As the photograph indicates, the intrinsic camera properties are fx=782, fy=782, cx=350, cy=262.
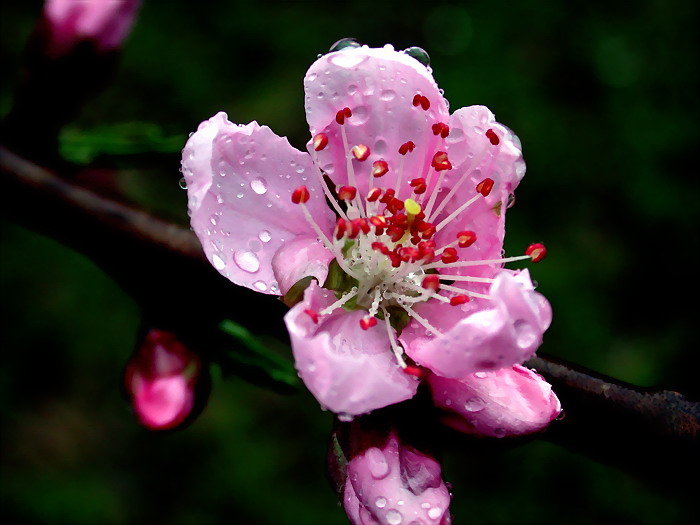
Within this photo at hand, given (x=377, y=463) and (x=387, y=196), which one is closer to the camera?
(x=377, y=463)

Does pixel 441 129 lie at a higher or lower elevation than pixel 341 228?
higher

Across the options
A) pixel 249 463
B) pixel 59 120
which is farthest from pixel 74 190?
pixel 249 463

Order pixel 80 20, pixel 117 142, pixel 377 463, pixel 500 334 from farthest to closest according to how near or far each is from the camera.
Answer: pixel 117 142 → pixel 80 20 → pixel 377 463 → pixel 500 334

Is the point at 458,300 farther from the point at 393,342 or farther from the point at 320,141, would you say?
the point at 320,141

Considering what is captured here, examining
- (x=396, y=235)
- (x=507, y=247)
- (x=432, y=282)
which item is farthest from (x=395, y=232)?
(x=507, y=247)

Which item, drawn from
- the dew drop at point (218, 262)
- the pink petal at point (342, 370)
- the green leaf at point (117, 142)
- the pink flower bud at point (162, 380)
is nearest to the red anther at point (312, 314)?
the pink petal at point (342, 370)

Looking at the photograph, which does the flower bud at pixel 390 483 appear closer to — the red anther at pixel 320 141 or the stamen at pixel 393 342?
the stamen at pixel 393 342

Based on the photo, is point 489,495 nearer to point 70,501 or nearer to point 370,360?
point 70,501
